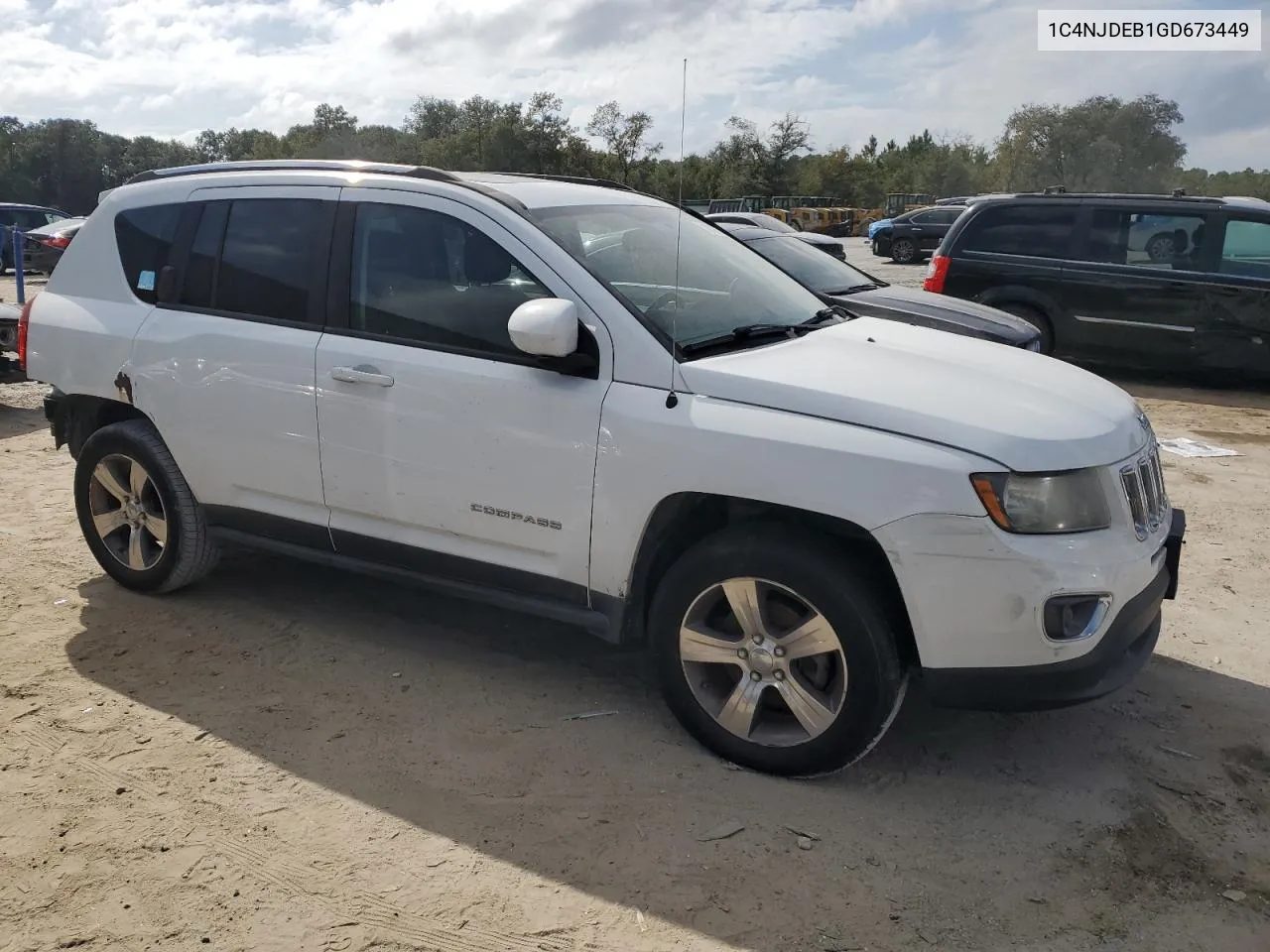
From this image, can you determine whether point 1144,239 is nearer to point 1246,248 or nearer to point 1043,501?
point 1246,248

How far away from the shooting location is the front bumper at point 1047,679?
9.70 feet

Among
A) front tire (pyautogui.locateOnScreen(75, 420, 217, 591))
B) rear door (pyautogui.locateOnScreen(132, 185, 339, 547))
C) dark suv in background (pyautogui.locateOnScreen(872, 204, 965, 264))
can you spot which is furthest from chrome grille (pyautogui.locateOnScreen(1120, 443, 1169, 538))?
dark suv in background (pyautogui.locateOnScreen(872, 204, 965, 264))

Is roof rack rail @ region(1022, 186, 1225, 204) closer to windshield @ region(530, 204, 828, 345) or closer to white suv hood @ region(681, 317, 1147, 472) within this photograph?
windshield @ region(530, 204, 828, 345)

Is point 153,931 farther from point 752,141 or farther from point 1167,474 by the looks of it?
point 752,141

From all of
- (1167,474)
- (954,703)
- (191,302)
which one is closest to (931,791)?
(954,703)

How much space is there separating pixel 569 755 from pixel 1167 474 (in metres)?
5.34

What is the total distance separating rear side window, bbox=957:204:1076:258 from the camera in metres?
10.5

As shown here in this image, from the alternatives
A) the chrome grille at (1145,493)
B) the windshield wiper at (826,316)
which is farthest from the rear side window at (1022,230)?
the chrome grille at (1145,493)

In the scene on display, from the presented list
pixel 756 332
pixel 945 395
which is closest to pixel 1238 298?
pixel 756 332

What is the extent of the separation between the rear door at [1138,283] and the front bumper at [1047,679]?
800 centimetres

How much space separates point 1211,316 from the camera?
9844 mm

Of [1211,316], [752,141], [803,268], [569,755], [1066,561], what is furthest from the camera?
[752,141]

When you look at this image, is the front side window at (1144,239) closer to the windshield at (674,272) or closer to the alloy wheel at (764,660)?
the windshield at (674,272)

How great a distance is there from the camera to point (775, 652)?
3219mm
